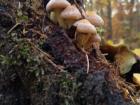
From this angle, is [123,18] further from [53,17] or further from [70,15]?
[70,15]

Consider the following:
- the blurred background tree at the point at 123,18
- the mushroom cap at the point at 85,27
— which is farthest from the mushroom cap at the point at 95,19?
the blurred background tree at the point at 123,18

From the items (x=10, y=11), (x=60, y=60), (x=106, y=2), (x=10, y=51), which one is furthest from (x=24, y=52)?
(x=106, y=2)

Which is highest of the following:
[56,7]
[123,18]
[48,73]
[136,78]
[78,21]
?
[56,7]

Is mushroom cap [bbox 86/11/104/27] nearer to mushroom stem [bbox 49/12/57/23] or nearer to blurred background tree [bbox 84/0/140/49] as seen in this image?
mushroom stem [bbox 49/12/57/23]

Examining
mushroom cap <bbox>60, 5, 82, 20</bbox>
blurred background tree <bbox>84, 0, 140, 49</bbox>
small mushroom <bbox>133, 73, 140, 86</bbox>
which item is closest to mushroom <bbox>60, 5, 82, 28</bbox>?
mushroom cap <bbox>60, 5, 82, 20</bbox>

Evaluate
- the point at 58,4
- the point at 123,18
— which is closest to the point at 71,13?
the point at 58,4

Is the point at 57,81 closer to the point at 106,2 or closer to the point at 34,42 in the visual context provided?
the point at 34,42

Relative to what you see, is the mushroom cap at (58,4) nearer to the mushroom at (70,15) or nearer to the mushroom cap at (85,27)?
the mushroom at (70,15)

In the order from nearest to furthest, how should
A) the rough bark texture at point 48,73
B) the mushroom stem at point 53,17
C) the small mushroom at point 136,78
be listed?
the rough bark texture at point 48,73 < the mushroom stem at point 53,17 < the small mushroom at point 136,78
